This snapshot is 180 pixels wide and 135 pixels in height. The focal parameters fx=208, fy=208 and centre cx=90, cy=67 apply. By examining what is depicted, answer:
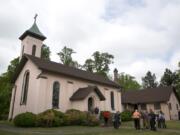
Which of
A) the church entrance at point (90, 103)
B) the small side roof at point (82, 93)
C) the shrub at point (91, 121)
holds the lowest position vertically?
Answer: the shrub at point (91, 121)

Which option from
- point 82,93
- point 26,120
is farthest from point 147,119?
point 26,120

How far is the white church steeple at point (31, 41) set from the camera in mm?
33350

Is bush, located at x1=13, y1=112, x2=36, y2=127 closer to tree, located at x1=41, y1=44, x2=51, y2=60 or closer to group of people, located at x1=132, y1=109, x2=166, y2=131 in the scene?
group of people, located at x1=132, y1=109, x2=166, y2=131

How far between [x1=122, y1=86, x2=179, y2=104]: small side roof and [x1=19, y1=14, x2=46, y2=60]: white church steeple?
22838 millimetres

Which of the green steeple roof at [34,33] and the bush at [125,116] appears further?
the green steeple roof at [34,33]

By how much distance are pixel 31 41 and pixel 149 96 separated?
91.6 feet

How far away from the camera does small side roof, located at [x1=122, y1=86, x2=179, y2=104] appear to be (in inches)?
1702

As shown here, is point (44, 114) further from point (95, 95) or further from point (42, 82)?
point (95, 95)

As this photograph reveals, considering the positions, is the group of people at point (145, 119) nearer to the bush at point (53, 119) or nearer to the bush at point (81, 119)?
the bush at point (81, 119)

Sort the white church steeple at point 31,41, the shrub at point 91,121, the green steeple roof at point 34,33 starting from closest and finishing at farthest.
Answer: the shrub at point 91,121, the white church steeple at point 31,41, the green steeple roof at point 34,33

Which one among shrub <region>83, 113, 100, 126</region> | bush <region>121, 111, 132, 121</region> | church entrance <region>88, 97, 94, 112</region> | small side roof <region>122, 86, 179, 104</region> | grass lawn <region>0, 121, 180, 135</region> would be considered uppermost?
small side roof <region>122, 86, 179, 104</region>

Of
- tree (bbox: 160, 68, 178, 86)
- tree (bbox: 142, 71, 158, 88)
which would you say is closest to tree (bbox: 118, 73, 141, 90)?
tree (bbox: 160, 68, 178, 86)

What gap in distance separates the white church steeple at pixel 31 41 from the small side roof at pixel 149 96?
74.9 feet

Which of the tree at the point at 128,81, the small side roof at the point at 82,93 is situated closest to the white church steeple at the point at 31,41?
the small side roof at the point at 82,93
